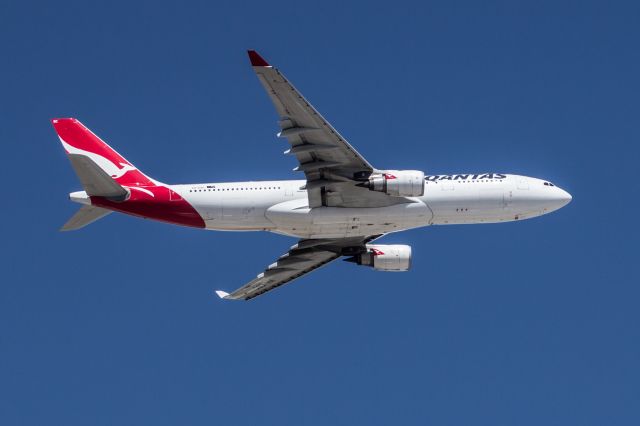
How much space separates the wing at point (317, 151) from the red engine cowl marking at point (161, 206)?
6963mm

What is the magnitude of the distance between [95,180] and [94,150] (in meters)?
5.49

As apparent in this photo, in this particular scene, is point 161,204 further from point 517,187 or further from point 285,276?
point 517,187

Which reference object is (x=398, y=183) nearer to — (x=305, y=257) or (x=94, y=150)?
(x=305, y=257)

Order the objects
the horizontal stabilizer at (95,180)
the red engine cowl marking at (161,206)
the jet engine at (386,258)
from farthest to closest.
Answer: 1. the jet engine at (386,258)
2. the red engine cowl marking at (161,206)
3. the horizontal stabilizer at (95,180)

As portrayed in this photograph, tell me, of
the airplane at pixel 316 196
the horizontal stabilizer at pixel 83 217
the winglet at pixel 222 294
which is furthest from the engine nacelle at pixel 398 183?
the winglet at pixel 222 294

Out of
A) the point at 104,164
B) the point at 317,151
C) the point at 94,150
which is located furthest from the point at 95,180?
the point at 317,151

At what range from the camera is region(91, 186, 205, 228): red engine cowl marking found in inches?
2589

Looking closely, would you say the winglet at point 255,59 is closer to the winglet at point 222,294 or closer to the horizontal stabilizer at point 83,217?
the horizontal stabilizer at point 83,217

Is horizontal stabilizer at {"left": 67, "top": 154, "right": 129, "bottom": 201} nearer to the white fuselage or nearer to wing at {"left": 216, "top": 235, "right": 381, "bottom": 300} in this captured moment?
the white fuselage

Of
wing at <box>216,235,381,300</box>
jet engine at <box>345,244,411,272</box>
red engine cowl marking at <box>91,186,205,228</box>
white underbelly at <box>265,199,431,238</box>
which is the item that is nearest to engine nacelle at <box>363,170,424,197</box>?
white underbelly at <box>265,199,431,238</box>

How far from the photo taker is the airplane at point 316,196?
64375 millimetres

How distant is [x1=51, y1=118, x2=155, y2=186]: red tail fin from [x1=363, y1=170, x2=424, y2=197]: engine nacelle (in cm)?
1342

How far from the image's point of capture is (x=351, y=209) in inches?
2608

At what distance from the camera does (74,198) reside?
6488 centimetres
